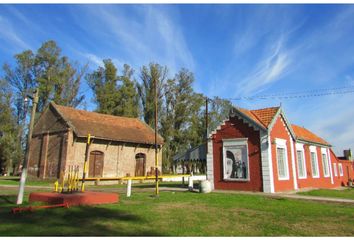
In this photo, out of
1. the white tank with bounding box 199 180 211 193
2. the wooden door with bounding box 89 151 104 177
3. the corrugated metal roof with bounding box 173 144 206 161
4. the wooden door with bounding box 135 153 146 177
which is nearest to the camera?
the white tank with bounding box 199 180 211 193

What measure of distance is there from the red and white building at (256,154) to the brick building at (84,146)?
39.9 feet

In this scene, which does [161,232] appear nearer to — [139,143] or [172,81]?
[139,143]

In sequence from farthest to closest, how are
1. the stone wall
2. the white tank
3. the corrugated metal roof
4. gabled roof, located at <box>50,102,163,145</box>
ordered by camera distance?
1. gabled roof, located at <box>50,102,163,145</box>
2. the stone wall
3. the corrugated metal roof
4. the white tank

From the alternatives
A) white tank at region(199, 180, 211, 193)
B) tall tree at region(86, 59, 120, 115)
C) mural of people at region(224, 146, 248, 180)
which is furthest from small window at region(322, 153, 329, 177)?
tall tree at region(86, 59, 120, 115)

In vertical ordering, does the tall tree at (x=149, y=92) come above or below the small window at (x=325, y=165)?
above

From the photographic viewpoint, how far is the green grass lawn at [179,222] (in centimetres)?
655

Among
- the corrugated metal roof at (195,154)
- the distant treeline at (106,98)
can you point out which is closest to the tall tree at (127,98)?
the distant treeline at (106,98)

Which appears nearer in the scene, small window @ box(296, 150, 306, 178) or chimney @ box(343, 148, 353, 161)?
small window @ box(296, 150, 306, 178)

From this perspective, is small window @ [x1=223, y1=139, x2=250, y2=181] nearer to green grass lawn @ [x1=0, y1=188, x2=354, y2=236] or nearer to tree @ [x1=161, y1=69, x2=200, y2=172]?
green grass lawn @ [x1=0, y1=188, x2=354, y2=236]

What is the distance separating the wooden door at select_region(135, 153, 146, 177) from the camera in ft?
Answer: 101

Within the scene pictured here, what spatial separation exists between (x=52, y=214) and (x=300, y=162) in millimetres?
17892

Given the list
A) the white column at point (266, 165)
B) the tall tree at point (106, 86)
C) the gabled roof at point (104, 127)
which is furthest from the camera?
the tall tree at point (106, 86)

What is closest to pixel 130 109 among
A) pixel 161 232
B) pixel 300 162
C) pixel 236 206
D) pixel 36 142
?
pixel 36 142

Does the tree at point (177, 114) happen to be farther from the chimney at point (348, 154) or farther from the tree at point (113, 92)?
the chimney at point (348, 154)
